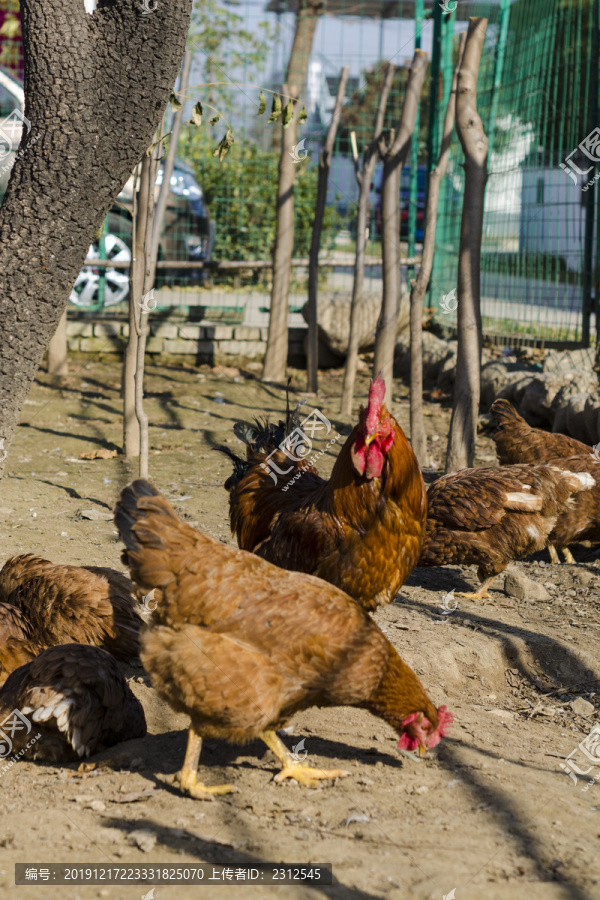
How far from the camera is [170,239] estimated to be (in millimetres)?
11414

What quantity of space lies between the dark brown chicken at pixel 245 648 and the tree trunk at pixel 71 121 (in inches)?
38.4

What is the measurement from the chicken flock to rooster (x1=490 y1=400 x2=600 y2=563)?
1.96 m

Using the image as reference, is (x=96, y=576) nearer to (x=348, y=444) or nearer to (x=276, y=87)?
(x=348, y=444)

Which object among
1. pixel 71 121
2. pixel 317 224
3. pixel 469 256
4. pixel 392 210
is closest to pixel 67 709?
pixel 71 121

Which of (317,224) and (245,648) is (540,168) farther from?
(245,648)

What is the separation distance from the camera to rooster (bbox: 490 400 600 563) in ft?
17.5

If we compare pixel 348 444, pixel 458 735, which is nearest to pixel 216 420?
pixel 348 444

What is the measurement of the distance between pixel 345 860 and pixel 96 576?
204 centimetres

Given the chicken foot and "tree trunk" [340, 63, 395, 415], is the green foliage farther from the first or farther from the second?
the chicken foot

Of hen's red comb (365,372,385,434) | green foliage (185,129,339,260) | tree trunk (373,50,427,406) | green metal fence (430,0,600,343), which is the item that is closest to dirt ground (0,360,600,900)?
hen's red comb (365,372,385,434)

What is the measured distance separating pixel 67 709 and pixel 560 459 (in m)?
3.91

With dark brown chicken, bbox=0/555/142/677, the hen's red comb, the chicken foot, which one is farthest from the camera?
dark brown chicken, bbox=0/555/142/677

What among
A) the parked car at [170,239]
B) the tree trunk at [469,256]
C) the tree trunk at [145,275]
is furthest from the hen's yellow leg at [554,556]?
the parked car at [170,239]

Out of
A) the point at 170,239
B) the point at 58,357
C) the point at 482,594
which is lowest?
the point at 482,594
